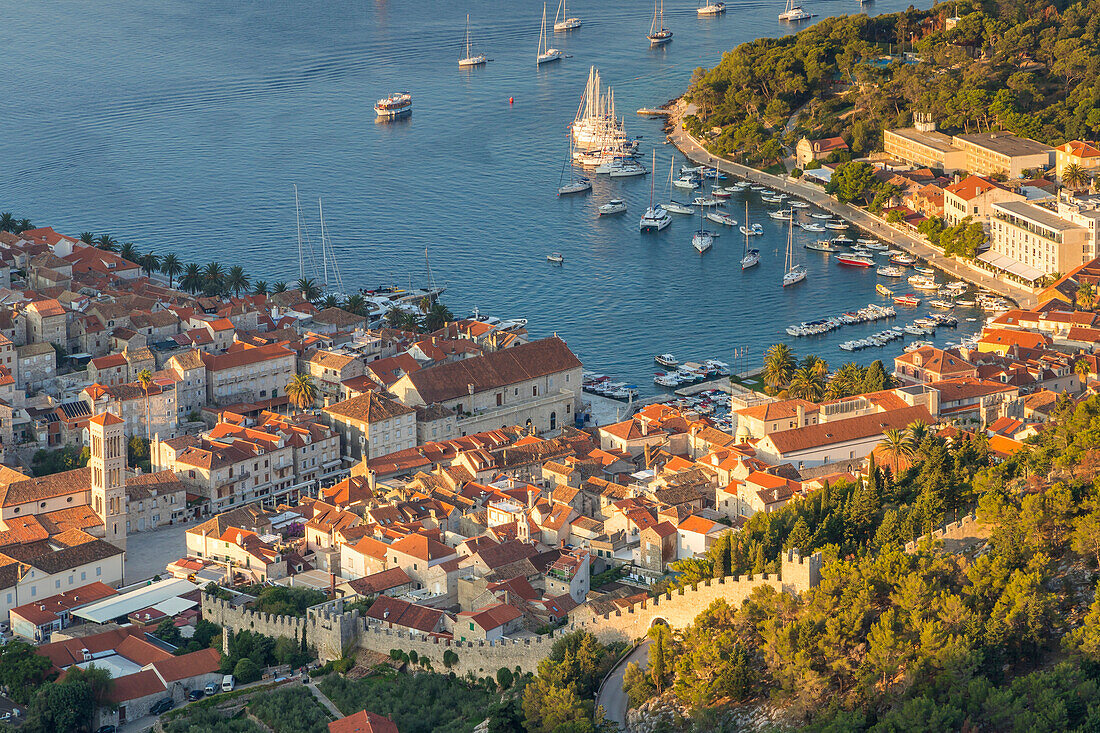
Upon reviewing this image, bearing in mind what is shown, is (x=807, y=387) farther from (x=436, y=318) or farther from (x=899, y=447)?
(x=436, y=318)

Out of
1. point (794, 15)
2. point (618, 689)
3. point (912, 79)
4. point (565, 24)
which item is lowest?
point (565, 24)

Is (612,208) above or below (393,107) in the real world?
below

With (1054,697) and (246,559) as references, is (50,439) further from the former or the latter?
(1054,697)

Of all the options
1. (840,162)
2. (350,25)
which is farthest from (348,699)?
(350,25)

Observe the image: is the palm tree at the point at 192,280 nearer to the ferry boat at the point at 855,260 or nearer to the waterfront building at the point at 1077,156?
the ferry boat at the point at 855,260

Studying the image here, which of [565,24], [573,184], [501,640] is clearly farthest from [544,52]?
[501,640]
